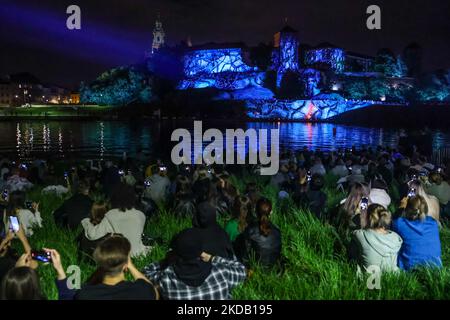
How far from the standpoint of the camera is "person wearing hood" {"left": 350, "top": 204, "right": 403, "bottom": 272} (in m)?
5.72

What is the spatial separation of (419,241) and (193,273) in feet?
11.4

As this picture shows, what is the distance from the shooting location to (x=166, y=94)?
12262 centimetres

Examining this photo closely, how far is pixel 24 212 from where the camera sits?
8.05m

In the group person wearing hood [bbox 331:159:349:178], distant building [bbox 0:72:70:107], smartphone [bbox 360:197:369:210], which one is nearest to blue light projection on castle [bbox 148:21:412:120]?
distant building [bbox 0:72:70:107]

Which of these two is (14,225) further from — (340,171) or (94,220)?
(340,171)

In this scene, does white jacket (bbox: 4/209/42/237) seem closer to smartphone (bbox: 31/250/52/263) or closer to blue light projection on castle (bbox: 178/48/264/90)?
smartphone (bbox: 31/250/52/263)

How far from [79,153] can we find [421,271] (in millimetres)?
35338

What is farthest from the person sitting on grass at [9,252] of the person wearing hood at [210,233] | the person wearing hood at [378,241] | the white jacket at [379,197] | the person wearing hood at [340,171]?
the person wearing hood at [340,171]

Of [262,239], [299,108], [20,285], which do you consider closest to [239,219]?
[262,239]

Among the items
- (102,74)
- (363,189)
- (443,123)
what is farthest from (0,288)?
(102,74)

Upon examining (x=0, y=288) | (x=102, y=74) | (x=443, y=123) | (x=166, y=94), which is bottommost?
(x=0, y=288)
